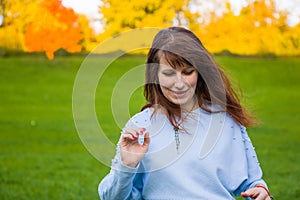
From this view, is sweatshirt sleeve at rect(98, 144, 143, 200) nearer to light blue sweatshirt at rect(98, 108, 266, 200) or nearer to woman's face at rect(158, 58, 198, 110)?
light blue sweatshirt at rect(98, 108, 266, 200)

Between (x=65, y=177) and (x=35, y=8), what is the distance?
616cm

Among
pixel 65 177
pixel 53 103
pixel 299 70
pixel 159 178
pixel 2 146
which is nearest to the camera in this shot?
pixel 159 178

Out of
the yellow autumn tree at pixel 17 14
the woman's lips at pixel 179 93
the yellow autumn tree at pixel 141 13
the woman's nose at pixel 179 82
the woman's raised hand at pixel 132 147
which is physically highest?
the woman's nose at pixel 179 82

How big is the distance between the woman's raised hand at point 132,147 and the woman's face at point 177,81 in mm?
277

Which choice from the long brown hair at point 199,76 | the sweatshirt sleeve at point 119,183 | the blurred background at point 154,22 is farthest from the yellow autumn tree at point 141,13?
the sweatshirt sleeve at point 119,183

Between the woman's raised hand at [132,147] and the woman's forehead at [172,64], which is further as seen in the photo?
the woman's forehead at [172,64]

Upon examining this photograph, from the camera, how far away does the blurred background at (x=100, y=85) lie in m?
6.32

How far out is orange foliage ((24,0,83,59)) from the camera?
1202 cm

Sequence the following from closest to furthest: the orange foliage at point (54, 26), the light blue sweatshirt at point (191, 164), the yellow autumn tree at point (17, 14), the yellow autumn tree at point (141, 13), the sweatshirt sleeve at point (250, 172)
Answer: the light blue sweatshirt at point (191, 164) < the sweatshirt sleeve at point (250, 172) < the yellow autumn tree at point (141, 13) < the yellow autumn tree at point (17, 14) < the orange foliage at point (54, 26)

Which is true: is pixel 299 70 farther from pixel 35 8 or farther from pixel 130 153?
pixel 130 153

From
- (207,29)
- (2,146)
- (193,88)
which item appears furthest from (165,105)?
(207,29)

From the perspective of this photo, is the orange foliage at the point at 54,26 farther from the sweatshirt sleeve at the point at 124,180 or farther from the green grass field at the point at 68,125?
the sweatshirt sleeve at the point at 124,180

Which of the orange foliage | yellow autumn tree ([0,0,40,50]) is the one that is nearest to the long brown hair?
yellow autumn tree ([0,0,40,50])

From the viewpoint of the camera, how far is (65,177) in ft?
20.4
